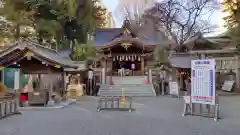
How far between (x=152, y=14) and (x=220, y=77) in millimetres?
11733

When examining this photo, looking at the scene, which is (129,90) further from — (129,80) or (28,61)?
(28,61)

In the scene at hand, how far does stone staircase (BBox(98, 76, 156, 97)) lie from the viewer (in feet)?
86.2

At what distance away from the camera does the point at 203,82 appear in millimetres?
11812

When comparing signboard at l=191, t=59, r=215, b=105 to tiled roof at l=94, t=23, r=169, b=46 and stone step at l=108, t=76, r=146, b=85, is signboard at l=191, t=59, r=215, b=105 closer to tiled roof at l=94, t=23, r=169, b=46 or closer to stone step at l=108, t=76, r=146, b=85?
stone step at l=108, t=76, r=146, b=85

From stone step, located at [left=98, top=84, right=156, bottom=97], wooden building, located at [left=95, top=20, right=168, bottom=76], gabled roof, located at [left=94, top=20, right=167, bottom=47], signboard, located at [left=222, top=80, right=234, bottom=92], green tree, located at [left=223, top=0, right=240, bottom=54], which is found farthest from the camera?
gabled roof, located at [left=94, top=20, right=167, bottom=47]

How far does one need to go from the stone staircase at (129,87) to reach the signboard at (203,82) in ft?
45.0

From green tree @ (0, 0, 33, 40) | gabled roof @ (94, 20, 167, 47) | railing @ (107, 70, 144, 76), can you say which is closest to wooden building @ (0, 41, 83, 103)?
green tree @ (0, 0, 33, 40)

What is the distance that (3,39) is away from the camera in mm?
31578

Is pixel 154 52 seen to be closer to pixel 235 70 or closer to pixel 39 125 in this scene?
pixel 235 70

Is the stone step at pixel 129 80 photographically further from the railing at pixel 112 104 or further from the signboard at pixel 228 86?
the railing at pixel 112 104

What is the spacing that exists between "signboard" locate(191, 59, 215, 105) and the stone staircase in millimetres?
13709

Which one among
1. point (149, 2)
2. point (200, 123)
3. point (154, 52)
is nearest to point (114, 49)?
point (154, 52)

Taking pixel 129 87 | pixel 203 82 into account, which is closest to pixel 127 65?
pixel 129 87

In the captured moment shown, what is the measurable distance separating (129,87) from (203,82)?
635 inches
